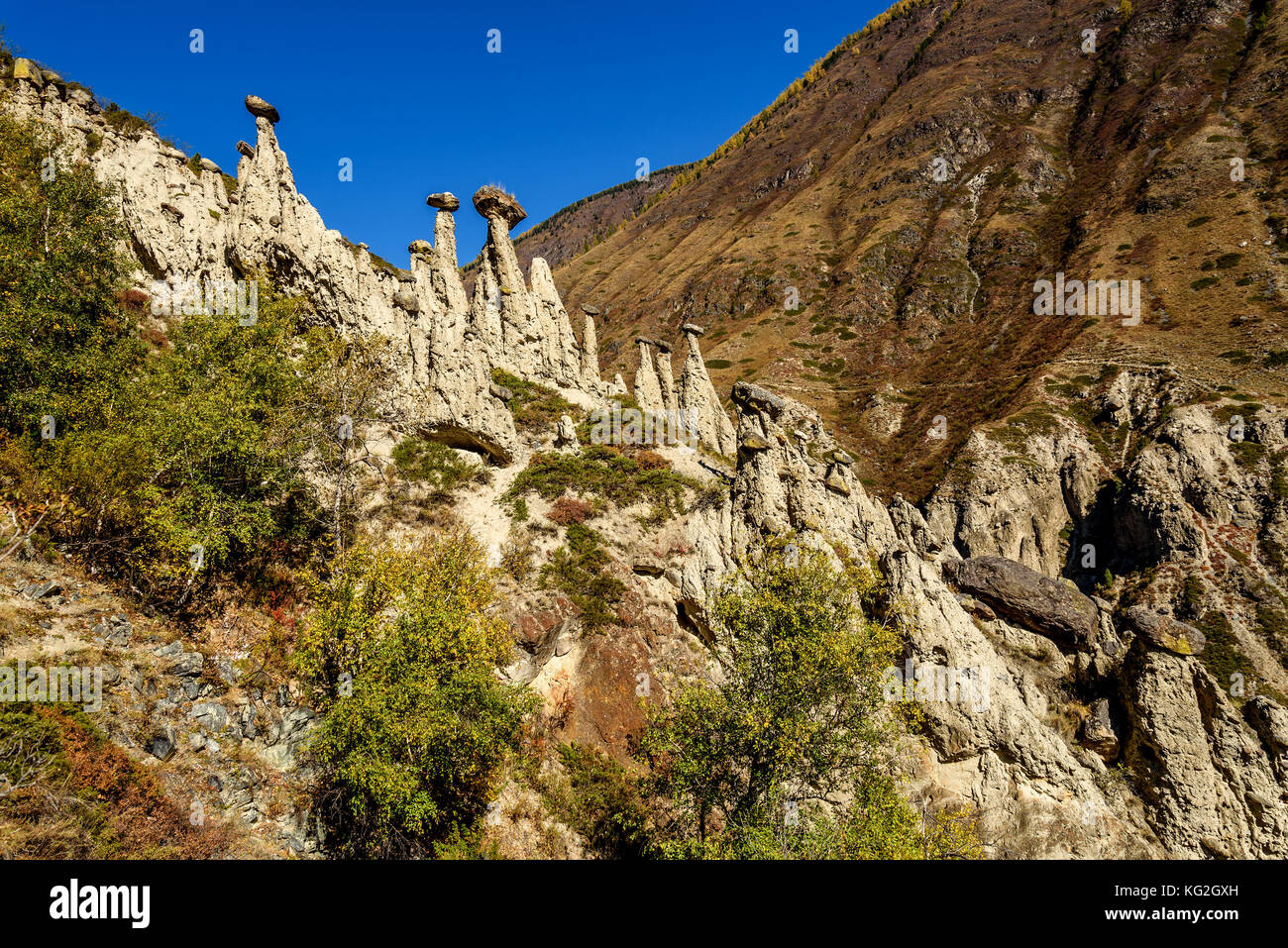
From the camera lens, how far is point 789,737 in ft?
47.1

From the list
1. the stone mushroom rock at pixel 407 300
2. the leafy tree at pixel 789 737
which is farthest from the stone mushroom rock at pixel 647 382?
the leafy tree at pixel 789 737

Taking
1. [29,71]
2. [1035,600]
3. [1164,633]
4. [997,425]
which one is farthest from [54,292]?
[997,425]

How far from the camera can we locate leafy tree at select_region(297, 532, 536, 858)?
13273mm

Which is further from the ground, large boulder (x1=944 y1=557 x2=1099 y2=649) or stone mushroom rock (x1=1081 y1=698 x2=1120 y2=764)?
large boulder (x1=944 y1=557 x2=1099 y2=649)

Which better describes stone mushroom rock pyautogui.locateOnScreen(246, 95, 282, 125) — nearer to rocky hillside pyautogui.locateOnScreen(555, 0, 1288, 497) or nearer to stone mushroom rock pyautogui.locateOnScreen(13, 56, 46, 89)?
A: stone mushroom rock pyautogui.locateOnScreen(13, 56, 46, 89)

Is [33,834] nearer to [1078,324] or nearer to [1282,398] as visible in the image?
[1282,398]

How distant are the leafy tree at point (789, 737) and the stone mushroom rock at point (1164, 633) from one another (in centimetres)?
1112

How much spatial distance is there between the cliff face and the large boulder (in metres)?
0.13

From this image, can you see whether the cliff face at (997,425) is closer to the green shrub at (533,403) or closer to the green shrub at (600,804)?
the green shrub at (600,804)

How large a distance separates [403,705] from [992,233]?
116 m

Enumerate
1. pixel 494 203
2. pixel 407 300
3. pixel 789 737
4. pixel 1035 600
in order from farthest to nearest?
1. pixel 494 203
2. pixel 407 300
3. pixel 1035 600
4. pixel 789 737

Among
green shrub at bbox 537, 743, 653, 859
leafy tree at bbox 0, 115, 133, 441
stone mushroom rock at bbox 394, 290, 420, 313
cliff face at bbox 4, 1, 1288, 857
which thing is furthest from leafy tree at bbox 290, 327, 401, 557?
green shrub at bbox 537, 743, 653, 859

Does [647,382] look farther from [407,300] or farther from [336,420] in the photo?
[336,420]
